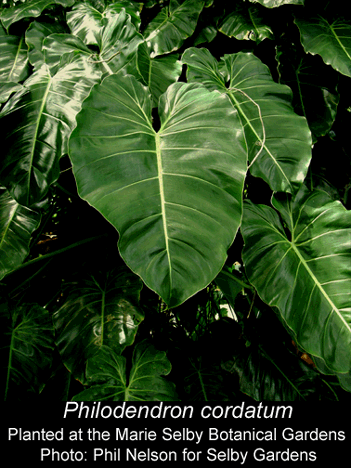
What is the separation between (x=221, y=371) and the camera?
1404 mm

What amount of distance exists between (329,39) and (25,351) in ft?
5.25

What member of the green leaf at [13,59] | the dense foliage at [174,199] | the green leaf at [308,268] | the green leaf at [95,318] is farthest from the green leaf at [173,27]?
the green leaf at [95,318]

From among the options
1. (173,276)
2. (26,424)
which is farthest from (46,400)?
(173,276)

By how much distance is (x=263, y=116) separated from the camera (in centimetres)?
121

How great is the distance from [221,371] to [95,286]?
0.57 meters

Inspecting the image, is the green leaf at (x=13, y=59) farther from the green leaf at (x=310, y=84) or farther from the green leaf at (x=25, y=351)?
the green leaf at (x=310, y=84)

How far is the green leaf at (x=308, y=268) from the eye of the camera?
918mm

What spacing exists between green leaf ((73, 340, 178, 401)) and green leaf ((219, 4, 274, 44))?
136 centimetres

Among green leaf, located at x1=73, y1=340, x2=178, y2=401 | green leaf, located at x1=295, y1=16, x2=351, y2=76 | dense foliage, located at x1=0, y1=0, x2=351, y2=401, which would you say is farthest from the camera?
green leaf, located at x1=295, y1=16, x2=351, y2=76

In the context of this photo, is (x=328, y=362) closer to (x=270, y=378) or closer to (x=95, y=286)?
(x=270, y=378)

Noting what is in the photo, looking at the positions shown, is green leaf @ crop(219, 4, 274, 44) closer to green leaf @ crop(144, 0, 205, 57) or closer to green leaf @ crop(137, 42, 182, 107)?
green leaf @ crop(144, 0, 205, 57)

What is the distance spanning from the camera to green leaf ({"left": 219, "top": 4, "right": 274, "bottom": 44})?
156 centimetres

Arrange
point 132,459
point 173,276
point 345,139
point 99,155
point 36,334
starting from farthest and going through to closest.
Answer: point 345,139 < point 36,334 < point 132,459 < point 99,155 < point 173,276

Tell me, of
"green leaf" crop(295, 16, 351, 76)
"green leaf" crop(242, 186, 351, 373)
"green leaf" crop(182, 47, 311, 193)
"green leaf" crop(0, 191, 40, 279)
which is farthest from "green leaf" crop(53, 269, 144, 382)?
"green leaf" crop(295, 16, 351, 76)
